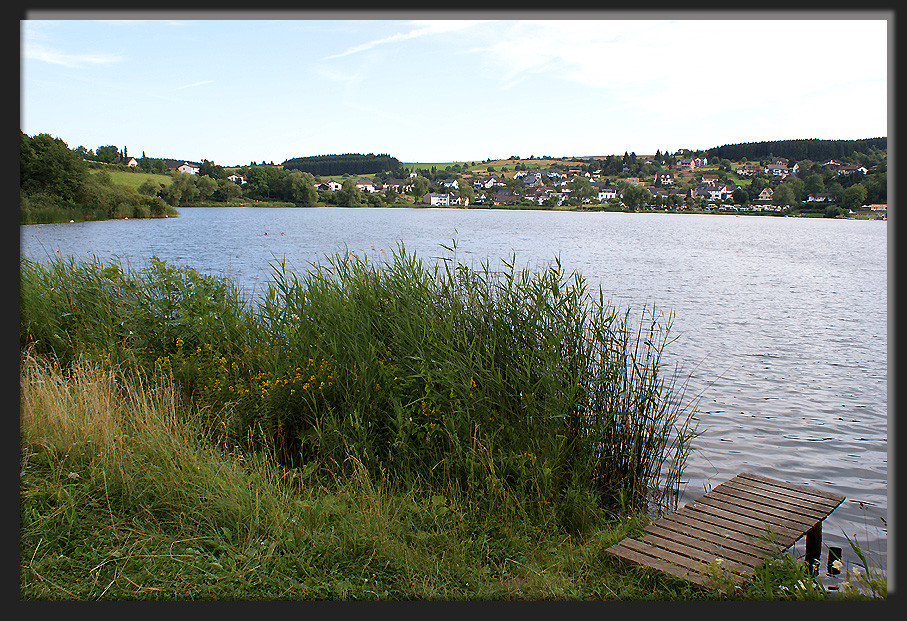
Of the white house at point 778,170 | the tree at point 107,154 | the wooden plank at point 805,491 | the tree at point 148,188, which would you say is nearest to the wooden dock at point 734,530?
the wooden plank at point 805,491

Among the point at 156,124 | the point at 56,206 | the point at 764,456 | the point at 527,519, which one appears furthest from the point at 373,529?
the point at 56,206

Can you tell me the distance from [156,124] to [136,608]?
10.4m

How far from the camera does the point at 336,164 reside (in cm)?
8556

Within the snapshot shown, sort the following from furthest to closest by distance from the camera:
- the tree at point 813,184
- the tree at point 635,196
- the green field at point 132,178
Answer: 1. the tree at point 635,196
2. the green field at point 132,178
3. the tree at point 813,184

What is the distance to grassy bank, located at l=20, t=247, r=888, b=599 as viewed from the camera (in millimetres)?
3816

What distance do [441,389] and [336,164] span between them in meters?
84.2

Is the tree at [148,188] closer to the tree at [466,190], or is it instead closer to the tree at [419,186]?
the tree at [419,186]

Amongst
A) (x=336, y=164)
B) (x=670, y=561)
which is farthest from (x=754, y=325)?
(x=336, y=164)

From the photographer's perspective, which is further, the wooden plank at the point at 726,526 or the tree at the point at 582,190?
the tree at the point at 582,190

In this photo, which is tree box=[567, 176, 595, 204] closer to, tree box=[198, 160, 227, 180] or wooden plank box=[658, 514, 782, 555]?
tree box=[198, 160, 227, 180]

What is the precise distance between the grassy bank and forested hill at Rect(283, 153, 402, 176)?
3120 inches

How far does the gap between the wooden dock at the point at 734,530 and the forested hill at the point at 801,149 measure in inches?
260

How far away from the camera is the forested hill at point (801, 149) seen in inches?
711

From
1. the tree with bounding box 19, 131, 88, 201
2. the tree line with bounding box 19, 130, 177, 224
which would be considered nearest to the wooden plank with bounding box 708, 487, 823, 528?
the tree line with bounding box 19, 130, 177, 224
